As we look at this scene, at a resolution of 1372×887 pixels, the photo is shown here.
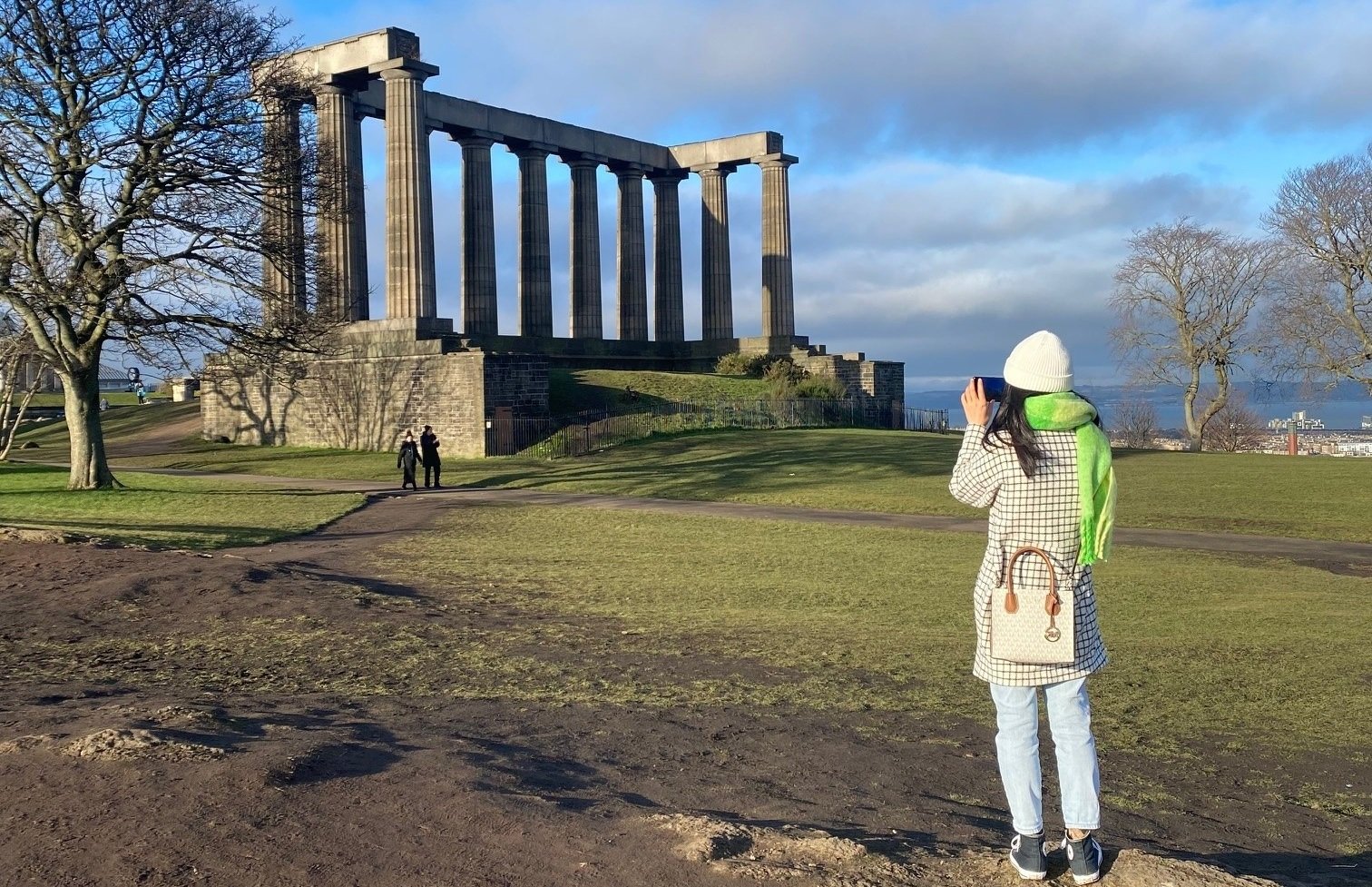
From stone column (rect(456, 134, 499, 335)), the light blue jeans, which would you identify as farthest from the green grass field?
stone column (rect(456, 134, 499, 335))

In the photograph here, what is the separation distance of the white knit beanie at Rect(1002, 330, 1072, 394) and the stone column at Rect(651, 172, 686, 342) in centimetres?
5366

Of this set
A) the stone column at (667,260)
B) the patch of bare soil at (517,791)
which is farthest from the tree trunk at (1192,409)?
the patch of bare soil at (517,791)

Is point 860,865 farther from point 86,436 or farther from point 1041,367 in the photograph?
point 86,436

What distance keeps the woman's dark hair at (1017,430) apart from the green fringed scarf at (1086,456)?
1.2 inches

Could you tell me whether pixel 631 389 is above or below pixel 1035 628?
above

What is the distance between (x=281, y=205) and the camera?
1099 inches

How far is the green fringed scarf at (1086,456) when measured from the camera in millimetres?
4707

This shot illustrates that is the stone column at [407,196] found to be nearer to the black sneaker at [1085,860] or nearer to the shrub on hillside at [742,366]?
the shrub on hillside at [742,366]

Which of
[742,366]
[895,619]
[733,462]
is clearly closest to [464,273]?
[742,366]

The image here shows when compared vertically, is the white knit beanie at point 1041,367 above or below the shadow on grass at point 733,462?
above

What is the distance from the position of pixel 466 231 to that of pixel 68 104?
24494 mm

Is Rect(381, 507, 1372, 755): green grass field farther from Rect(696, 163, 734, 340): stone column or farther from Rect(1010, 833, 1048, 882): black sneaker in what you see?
Rect(696, 163, 734, 340): stone column

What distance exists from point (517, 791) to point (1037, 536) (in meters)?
2.64

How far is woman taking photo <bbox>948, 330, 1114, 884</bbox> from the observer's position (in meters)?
4.59
